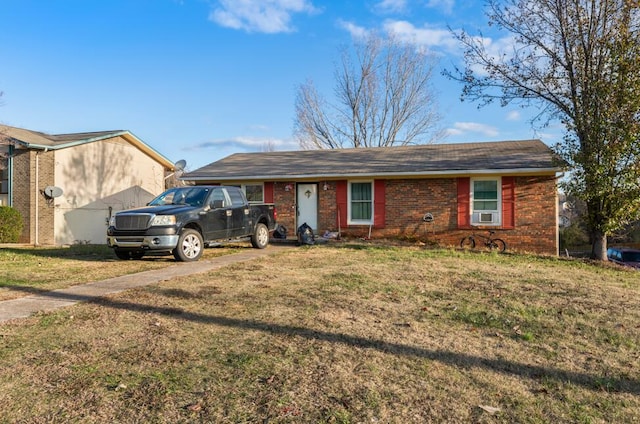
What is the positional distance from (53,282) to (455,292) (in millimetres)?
6530

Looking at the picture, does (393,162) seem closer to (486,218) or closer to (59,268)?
(486,218)

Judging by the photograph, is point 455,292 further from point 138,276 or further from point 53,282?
point 53,282

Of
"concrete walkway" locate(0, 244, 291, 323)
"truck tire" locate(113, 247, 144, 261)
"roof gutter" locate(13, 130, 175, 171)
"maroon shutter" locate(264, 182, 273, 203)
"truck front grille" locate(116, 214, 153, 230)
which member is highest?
"roof gutter" locate(13, 130, 175, 171)

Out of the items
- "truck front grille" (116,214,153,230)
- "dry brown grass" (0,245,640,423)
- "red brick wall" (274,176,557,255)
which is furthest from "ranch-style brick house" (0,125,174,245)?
"dry brown grass" (0,245,640,423)

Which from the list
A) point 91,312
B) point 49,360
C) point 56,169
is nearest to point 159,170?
point 56,169

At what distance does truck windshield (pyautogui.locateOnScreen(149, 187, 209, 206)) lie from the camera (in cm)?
1117

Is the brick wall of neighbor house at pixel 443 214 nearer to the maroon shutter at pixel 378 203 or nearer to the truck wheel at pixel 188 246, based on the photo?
the maroon shutter at pixel 378 203

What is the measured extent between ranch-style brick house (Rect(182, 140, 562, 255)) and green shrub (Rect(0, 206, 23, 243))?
6.14 m

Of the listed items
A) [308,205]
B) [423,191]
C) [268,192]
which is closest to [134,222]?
[268,192]

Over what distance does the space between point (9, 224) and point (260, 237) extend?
10.1m

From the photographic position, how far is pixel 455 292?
22.7 ft

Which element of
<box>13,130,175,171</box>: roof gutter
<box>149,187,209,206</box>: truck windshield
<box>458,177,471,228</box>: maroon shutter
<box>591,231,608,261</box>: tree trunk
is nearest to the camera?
<box>149,187,209,206</box>: truck windshield

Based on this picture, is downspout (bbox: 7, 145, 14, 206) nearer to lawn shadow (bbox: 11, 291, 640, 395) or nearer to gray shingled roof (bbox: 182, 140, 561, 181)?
gray shingled roof (bbox: 182, 140, 561, 181)

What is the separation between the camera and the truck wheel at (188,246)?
10109mm
